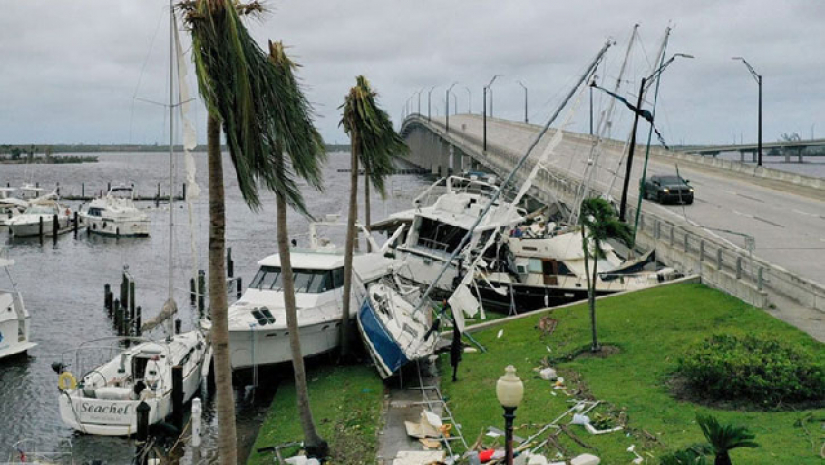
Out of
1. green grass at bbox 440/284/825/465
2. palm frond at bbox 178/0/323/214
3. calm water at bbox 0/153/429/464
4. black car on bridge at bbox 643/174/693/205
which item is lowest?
calm water at bbox 0/153/429/464

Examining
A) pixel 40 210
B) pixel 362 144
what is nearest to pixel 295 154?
pixel 362 144

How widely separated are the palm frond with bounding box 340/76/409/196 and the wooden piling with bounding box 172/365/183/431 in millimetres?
9121

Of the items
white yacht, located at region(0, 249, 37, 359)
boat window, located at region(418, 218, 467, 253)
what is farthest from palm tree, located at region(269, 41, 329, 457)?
boat window, located at region(418, 218, 467, 253)

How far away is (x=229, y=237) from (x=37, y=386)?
44401mm

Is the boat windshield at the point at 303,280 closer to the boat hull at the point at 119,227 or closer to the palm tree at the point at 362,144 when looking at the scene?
the palm tree at the point at 362,144

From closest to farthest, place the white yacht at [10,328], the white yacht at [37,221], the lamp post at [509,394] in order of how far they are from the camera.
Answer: the lamp post at [509,394]
the white yacht at [10,328]
the white yacht at [37,221]

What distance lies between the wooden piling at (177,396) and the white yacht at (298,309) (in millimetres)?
1756

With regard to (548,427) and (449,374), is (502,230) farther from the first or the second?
(548,427)

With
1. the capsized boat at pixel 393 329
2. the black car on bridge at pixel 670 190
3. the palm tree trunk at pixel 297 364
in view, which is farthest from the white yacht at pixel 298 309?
the black car on bridge at pixel 670 190

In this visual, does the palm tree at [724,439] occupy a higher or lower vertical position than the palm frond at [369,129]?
lower

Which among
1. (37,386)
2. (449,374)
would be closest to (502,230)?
(449,374)

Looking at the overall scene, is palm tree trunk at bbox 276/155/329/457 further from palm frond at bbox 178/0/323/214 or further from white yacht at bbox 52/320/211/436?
white yacht at bbox 52/320/211/436

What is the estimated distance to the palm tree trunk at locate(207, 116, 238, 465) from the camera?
14.2 metres

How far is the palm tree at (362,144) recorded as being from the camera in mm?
27797
